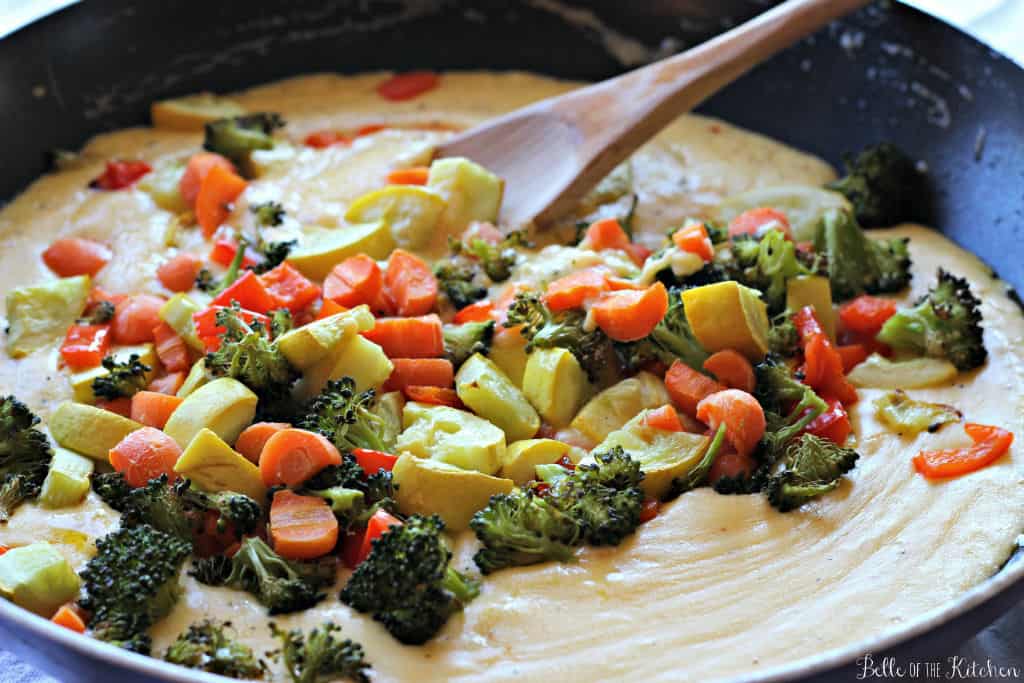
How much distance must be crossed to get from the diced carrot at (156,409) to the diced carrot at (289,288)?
0.52 m

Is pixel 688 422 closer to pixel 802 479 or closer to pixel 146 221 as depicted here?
pixel 802 479

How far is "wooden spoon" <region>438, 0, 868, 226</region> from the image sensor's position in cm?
406

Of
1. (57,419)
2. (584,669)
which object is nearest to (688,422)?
(584,669)

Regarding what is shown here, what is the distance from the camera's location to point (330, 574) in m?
2.68

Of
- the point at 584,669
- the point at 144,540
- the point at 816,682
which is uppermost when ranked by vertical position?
the point at 144,540

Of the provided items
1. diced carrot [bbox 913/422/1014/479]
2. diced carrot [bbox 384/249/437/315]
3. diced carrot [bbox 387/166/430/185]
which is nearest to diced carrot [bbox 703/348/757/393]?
diced carrot [bbox 913/422/1014/479]

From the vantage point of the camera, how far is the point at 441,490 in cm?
280

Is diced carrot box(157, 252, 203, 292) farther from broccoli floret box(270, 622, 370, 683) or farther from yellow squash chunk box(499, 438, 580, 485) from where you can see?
broccoli floret box(270, 622, 370, 683)

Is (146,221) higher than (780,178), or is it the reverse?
(146,221)

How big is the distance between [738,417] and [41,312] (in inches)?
93.5

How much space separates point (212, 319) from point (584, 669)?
1.65 m

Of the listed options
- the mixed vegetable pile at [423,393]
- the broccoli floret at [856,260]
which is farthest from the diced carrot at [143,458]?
the broccoli floret at [856,260]

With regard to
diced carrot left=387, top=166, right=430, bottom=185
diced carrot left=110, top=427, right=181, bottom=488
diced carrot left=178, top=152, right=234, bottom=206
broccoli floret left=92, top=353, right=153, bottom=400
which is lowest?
diced carrot left=110, top=427, right=181, bottom=488

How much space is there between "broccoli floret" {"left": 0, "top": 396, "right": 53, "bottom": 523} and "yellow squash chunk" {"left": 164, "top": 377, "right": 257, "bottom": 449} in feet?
1.20
